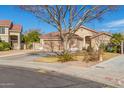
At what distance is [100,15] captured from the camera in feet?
75.4

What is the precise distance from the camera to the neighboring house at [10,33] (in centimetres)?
4322

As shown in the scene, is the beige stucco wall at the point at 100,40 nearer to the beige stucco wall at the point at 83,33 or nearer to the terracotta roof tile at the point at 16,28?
the beige stucco wall at the point at 83,33

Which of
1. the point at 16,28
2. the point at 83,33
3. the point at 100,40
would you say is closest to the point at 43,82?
the point at 100,40

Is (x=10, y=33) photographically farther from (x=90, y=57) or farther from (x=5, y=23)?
(x=90, y=57)

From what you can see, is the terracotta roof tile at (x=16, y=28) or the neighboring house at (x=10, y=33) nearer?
the neighboring house at (x=10, y=33)

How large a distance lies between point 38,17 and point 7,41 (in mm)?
21355

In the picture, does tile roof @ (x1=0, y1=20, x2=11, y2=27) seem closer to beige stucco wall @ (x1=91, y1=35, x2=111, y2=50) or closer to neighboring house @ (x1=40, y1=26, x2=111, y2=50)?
neighboring house @ (x1=40, y1=26, x2=111, y2=50)

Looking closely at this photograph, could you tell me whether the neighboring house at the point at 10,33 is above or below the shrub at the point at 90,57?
above

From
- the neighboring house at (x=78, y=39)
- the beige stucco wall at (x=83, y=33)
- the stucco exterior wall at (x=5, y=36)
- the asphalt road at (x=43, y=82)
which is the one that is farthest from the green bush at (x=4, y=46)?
the asphalt road at (x=43, y=82)

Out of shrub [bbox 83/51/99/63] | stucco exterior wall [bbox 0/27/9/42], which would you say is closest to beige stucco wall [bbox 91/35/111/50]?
stucco exterior wall [bbox 0/27/9/42]

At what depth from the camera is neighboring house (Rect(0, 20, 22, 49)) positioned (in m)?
43.2

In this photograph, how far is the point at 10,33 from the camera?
147 feet
